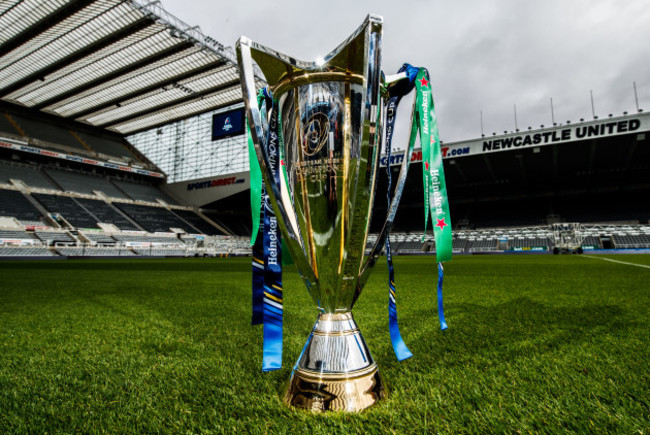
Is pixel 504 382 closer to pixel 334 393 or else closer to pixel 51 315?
pixel 334 393

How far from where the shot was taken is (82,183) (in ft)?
94.0

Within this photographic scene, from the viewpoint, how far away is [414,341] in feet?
5.44

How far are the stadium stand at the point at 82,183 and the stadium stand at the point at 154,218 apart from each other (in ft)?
6.94

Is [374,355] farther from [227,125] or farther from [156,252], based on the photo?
[227,125]

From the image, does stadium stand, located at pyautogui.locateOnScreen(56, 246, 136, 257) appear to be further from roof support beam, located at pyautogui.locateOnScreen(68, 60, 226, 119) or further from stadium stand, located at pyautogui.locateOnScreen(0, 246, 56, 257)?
roof support beam, located at pyautogui.locateOnScreen(68, 60, 226, 119)

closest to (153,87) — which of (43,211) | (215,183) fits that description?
(43,211)

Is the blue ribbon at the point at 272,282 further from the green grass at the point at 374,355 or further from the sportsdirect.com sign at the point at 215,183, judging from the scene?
the sportsdirect.com sign at the point at 215,183

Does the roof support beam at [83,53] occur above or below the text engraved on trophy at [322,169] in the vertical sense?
above

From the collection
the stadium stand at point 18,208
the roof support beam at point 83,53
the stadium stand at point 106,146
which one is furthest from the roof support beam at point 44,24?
the stadium stand at point 106,146

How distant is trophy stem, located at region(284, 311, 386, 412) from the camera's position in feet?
3.06

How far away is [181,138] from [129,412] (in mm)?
34051

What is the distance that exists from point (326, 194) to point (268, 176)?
0.17 meters

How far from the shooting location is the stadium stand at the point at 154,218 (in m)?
27.1

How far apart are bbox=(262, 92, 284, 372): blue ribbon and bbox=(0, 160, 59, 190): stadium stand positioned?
101 ft
